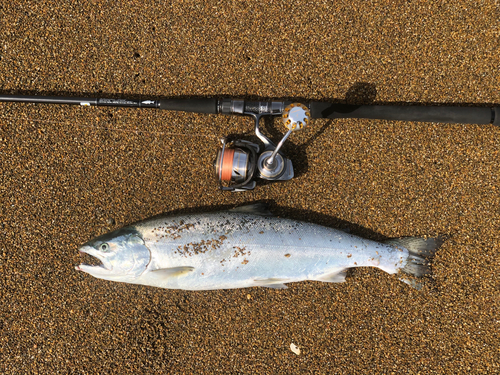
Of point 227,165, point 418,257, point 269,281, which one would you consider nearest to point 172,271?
point 269,281

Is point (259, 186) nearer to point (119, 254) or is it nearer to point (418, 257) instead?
point (119, 254)

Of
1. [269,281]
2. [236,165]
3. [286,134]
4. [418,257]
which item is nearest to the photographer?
[286,134]

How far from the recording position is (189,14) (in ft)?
7.66

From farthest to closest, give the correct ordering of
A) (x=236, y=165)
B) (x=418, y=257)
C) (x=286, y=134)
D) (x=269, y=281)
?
1. (x=418, y=257)
2. (x=269, y=281)
3. (x=236, y=165)
4. (x=286, y=134)

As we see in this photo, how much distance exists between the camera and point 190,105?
2154 mm

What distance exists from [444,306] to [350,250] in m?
0.94

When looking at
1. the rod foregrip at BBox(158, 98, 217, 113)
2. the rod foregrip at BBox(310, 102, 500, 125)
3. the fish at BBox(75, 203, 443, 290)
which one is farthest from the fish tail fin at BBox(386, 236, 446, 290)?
the rod foregrip at BBox(158, 98, 217, 113)

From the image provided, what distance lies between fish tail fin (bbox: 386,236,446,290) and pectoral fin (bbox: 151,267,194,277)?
159cm

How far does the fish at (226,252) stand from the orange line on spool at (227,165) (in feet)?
1.00

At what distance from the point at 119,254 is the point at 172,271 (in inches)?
16.1

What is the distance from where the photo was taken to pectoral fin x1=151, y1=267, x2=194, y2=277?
80.2 inches

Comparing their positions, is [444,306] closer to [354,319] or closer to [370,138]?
[354,319]

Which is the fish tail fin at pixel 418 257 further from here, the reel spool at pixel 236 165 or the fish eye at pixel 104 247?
the fish eye at pixel 104 247

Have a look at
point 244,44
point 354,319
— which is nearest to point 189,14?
point 244,44
